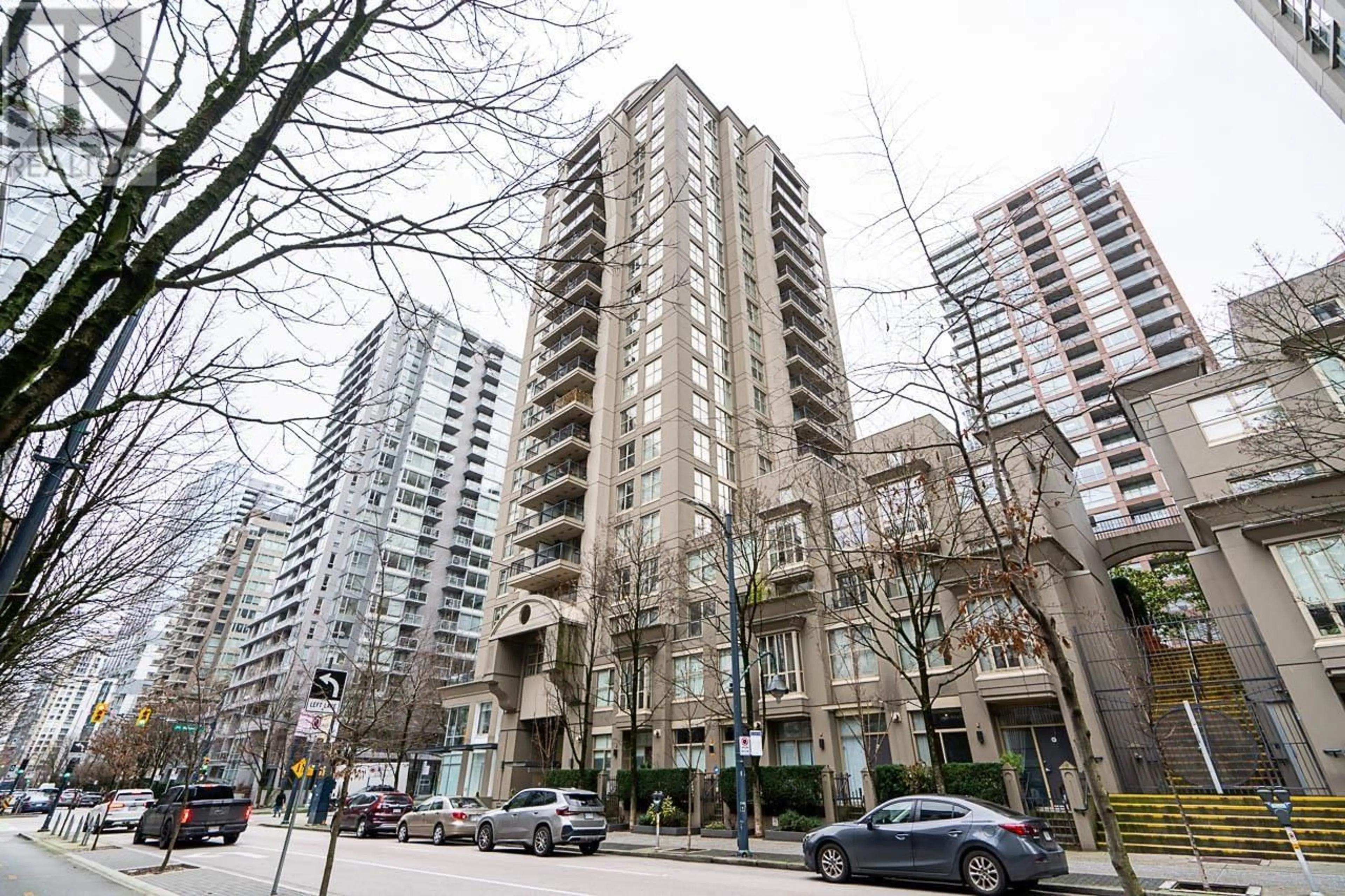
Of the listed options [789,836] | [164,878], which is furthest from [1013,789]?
[164,878]

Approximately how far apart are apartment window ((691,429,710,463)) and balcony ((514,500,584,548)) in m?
8.23

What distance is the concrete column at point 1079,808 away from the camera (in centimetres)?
1440

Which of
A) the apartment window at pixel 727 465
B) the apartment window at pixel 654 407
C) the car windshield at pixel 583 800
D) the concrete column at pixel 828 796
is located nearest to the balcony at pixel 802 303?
the apartment window at pixel 727 465

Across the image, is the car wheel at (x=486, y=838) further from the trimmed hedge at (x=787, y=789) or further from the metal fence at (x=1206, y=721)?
the metal fence at (x=1206, y=721)

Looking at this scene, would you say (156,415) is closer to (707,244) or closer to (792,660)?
(792,660)

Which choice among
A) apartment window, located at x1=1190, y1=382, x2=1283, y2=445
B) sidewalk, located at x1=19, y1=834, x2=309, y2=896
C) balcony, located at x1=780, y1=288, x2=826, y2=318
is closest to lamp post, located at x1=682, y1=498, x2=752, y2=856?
sidewalk, located at x1=19, y1=834, x2=309, y2=896

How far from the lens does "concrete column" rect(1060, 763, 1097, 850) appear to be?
47.2 feet

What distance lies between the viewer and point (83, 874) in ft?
40.3

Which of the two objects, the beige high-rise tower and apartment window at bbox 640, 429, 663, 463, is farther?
apartment window at bbox 640, 429, 663, 463

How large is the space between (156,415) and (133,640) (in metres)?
15.7

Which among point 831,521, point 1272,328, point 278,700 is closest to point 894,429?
point 831,521

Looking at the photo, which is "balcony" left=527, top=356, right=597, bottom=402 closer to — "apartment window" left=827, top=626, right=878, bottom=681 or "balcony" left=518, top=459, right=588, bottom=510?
"balcony" left=518, top=459, right=588, bottom=510

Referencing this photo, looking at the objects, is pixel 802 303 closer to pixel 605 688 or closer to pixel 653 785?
pixel 605 688

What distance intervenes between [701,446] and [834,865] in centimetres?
2558
